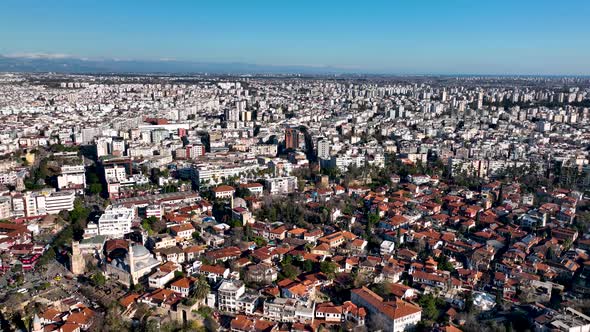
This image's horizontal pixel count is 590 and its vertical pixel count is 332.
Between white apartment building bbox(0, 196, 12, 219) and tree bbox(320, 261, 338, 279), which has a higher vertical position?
white apartment building bbox(0, 196, 12, 219)

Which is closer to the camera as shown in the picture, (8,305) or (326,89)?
(8,305)

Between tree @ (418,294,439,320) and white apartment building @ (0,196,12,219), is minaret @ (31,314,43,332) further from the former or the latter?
white apartment building @ (0,196,12,219)

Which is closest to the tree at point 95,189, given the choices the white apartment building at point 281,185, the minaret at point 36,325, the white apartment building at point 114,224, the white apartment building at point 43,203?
the white apartment building at point 43,203

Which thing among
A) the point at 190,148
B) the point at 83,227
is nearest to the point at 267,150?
the point at 190,148

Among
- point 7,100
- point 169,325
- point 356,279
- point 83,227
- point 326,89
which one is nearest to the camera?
point 169,325

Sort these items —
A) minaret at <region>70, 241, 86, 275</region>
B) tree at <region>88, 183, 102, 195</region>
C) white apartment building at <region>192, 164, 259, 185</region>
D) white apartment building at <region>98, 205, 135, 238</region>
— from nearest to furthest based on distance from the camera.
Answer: minaret at <region>70, 241, 86, 275</region> → white apartment building at <region>98, 205, 135, 238</region> → tree at <region>88, 183, 102, 195</region> → white apartment building at <region>192, 164, 259, 185</region>

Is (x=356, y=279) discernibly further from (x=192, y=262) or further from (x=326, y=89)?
(x=326, y=89)

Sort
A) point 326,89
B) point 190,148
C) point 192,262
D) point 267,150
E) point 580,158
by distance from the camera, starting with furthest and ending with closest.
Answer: point 326,89 < point 267,150 < point 190,148 < point 580,158 < point 192,262

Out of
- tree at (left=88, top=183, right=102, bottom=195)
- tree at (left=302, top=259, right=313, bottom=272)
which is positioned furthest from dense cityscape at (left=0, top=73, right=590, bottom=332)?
tree at (left=88, top=183, right=102, bottom=195)
